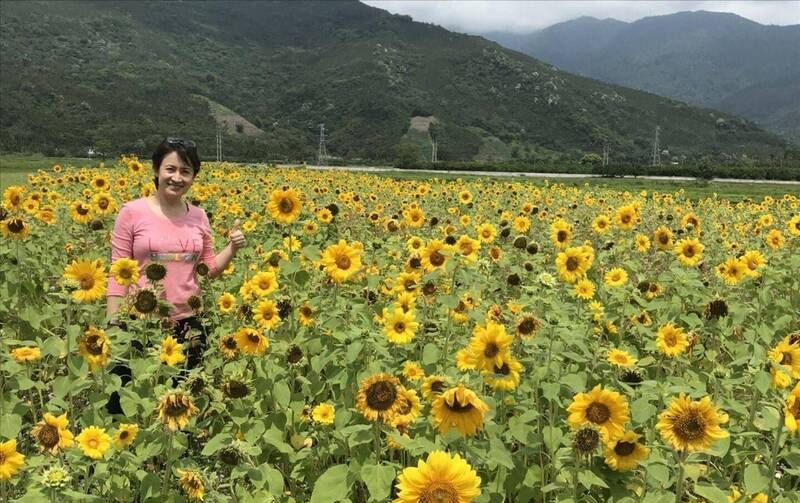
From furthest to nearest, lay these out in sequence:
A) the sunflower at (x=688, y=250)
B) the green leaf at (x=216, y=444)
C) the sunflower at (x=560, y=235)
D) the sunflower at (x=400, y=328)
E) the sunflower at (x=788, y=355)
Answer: the sunflower at (x=560, y=235)
the sunflower at (x=688, y=250)
the sunflower at (x=400, y=328)
the sunflower at (x=788, y=355)
the green leaf at (x=216, y=444)

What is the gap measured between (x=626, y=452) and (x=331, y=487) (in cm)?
117

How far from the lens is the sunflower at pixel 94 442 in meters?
2.42

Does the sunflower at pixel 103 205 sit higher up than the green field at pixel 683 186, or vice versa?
the sunflower at pixel 103 205

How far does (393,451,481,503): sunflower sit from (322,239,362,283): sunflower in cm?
193

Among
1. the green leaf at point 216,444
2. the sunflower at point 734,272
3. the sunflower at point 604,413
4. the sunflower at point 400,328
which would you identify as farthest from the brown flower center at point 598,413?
the sunflower at point 734,272

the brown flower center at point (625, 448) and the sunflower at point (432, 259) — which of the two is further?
the sunflower at point (432, 259)

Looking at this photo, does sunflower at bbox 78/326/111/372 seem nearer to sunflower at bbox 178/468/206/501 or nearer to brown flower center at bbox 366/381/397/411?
sunflower at bbox 178/468/206/501

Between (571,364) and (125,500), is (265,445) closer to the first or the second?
(125,500)

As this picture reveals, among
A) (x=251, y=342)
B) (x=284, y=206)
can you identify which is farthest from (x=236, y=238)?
(x=251, y=342)

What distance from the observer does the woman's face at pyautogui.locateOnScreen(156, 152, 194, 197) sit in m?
4.03

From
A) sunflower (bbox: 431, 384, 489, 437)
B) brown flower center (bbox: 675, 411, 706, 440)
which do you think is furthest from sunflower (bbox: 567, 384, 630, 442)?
sunflower (bbox: 431, 384, 489, 437)

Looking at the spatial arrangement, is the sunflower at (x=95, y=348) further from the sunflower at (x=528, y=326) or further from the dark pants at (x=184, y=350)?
the sunflower at (x=528, y=326)

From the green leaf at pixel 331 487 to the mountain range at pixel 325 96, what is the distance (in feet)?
265

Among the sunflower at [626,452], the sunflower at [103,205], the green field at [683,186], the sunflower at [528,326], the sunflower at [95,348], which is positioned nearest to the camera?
the sunflower at [626,452]
